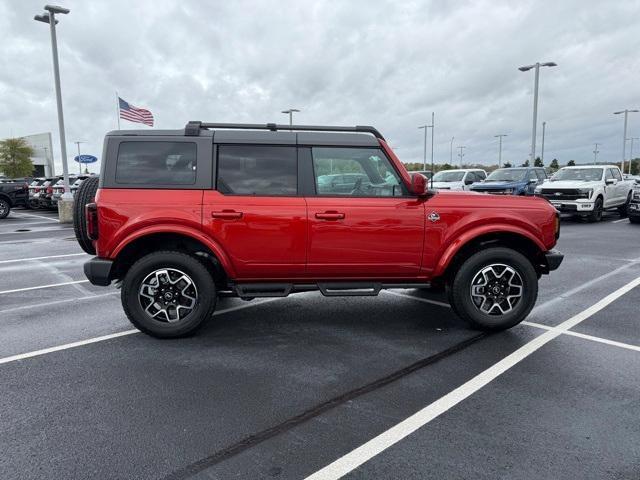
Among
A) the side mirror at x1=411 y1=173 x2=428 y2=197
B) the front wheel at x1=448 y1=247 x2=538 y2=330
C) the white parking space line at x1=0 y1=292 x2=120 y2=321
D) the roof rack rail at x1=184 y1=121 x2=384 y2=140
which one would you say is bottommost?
the white parking space line at x1=0 y1=292 x2=120 y2=321

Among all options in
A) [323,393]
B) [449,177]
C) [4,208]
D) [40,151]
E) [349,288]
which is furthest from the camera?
[40,151]

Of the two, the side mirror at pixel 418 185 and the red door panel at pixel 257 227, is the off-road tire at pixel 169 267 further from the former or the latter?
the side mirror at pixel 418 185

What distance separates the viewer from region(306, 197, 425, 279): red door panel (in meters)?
4.59

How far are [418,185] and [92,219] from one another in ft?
10.0

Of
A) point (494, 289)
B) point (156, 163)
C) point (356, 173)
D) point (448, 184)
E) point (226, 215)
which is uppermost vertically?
point (156, 163)

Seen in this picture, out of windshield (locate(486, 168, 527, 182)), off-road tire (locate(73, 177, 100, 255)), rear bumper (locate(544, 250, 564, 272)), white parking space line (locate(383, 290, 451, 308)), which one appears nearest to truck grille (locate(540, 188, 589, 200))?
windshield (locate(486, 168, 527, 182))

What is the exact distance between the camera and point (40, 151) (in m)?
61.4

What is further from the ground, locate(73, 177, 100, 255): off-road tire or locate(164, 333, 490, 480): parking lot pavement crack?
locate(73, 177, 100, 255): off-road tire

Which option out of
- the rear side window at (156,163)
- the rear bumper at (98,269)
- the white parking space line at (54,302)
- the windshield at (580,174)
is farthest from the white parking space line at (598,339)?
the windshield at (580,174)

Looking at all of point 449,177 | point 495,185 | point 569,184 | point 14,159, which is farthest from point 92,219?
point 14,159

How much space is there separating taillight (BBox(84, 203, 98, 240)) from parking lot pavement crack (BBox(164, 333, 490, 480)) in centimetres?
259

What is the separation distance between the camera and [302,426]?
305cm

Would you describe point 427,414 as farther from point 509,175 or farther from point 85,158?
point 85,158

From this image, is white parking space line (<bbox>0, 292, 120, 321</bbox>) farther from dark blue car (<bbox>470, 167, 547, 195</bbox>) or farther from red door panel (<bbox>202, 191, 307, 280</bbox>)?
dark blue car (<bbox>470, 167, 547, 195</bbox>)
